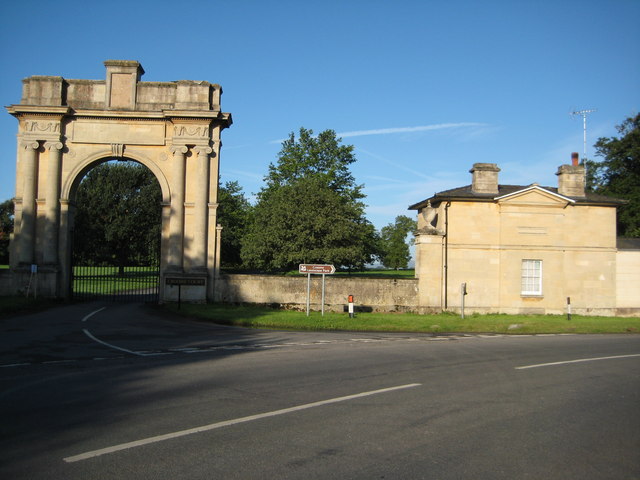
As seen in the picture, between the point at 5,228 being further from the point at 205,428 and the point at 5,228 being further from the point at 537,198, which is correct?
the point at 205,428

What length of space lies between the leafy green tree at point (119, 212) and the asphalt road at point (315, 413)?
3652 cm

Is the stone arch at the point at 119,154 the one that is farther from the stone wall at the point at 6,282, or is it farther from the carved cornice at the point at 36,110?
the stone wall at the point at 6,282

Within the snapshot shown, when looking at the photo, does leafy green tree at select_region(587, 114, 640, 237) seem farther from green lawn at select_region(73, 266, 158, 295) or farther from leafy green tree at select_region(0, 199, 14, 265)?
leafy green tree at select_region(0, 199, 14, 265)

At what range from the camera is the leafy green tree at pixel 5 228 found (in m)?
67.6

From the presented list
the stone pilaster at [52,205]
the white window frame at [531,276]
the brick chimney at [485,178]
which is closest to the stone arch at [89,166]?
the stone pilaster at [52,205]

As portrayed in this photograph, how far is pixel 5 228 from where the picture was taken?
74.9 metres

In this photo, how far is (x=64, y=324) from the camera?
1788cm

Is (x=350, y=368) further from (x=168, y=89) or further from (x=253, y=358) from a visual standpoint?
(x=168, y=89)

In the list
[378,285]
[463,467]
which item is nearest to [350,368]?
[463,467]

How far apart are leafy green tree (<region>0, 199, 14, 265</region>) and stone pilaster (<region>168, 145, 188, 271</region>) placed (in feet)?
157

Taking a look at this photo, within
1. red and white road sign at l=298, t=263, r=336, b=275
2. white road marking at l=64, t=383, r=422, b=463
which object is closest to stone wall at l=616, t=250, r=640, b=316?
red and white road sign at l=298, t=263, r=336, b=275

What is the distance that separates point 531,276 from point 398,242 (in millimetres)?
87818

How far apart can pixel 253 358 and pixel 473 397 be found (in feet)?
16.3

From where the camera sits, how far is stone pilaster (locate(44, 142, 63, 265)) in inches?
997
